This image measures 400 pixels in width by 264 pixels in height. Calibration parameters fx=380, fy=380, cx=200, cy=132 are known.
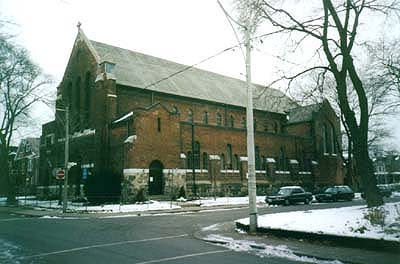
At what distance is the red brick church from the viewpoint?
120ft

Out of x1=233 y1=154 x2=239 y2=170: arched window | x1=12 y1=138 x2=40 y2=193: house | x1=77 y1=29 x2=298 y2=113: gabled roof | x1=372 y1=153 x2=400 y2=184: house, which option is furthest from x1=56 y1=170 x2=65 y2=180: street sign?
x1=372 y1=153 x2=400 y2=184: house

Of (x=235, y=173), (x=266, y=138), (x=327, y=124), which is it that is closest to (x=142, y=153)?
(x=235, y=173)

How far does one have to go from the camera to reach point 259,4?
59.9ft

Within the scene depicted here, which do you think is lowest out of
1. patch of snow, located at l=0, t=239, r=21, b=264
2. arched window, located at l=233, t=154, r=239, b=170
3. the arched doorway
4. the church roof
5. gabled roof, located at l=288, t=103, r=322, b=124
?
patch of snow, located at l=0, t=239, r=21, b=264

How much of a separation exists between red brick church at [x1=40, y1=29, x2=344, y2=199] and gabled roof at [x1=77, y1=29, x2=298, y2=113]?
0.51 ft

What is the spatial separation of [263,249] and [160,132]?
26836 mm

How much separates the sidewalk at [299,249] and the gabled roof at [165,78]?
25.1 metres

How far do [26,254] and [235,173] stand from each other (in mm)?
35441

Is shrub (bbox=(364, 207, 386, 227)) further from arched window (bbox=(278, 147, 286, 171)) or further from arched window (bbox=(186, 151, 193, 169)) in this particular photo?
arched window (bbox=(278, 147, 286, 171))

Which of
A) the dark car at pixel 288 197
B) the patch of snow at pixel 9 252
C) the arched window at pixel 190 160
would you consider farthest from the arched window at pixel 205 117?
the patch of snow at pixel 9 252

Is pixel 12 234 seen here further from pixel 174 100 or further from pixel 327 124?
pixel 327 124

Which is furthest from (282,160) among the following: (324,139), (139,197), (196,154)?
(139,197)

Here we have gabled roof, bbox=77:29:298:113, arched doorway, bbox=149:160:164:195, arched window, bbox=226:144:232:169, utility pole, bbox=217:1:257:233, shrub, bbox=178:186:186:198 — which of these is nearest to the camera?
utility pole, bbox=217:1:257:233

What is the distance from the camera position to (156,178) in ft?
121
